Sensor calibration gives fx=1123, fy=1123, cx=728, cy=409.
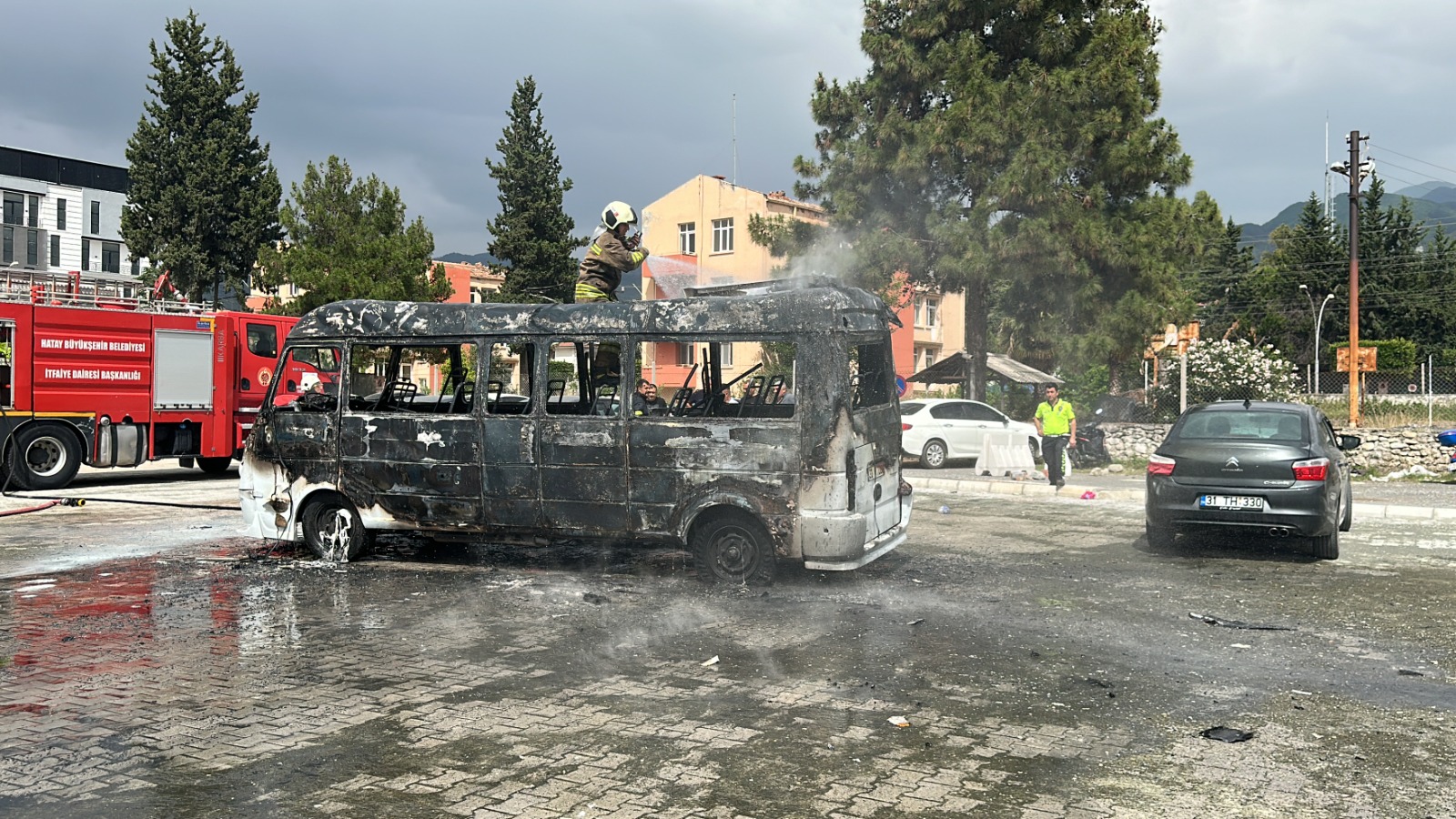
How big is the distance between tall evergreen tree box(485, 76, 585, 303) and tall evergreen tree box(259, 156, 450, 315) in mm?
16559

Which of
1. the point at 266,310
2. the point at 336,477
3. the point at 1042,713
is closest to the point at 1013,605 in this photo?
the point at 1042,713

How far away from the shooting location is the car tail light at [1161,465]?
35.2ft

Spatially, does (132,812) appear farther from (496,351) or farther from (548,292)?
(548,292)

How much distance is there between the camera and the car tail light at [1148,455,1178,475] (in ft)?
35.2

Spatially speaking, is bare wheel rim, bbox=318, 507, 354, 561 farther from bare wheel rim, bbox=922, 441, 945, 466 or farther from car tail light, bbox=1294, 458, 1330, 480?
bare wheel rim, bbox=922, 441, 945, 466

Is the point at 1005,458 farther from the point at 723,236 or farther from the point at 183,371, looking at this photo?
the point at 723,236

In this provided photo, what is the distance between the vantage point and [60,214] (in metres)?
60.8

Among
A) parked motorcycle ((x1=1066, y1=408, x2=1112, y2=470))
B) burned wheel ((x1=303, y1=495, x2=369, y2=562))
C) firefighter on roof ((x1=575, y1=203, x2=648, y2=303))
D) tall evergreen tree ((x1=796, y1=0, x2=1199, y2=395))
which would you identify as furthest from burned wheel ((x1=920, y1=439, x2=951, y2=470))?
burned wheel ((x1=303, y1=495, x2=369, y2=562))

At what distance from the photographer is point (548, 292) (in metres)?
Result: 52.2

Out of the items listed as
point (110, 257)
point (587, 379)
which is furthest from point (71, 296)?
point (110, 257)

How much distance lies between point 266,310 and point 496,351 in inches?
1159

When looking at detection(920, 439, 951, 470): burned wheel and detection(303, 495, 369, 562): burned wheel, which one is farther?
detection(920, 439, 951, 470): burned wheel

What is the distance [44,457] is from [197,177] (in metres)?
20.5

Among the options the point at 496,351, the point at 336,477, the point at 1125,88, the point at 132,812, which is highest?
the point at 1125,88
